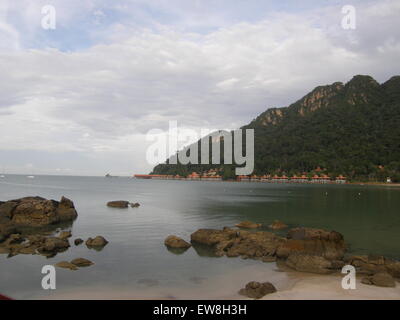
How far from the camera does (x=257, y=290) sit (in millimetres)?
13844

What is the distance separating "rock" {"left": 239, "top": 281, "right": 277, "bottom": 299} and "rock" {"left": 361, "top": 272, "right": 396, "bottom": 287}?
5043 mm

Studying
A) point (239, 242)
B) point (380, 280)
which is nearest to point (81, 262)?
point (239, 242)

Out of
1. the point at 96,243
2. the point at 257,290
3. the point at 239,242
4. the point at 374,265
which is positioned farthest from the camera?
the point at 96,243

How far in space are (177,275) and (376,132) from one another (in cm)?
20489

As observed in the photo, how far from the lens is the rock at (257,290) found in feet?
44.9

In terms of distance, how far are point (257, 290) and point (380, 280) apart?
248 inches

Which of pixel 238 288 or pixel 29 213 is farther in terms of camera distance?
pixel 29 213

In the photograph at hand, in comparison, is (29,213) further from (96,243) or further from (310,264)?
(310,264)

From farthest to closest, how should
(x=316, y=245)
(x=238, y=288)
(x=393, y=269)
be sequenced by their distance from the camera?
(x=316, y=245) < (x=393, y=269) < (x=238, y=288)

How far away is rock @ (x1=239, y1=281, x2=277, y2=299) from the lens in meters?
13.7

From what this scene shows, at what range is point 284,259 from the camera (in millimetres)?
20266

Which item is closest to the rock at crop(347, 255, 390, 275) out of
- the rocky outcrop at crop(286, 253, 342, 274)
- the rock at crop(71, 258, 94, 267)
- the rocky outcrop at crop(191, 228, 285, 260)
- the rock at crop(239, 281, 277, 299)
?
the rocky outcrop at crop(286, 253, 342, 274)

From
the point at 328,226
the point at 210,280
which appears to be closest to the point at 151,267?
the point at 210,280
